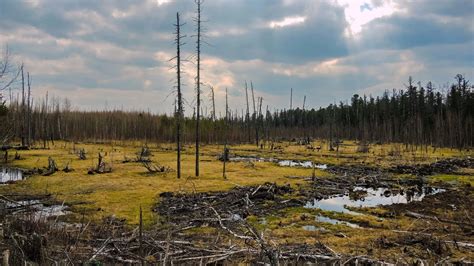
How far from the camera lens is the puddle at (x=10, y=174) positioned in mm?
21117

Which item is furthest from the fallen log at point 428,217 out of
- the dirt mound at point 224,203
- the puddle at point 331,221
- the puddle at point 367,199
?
the dirt mound at point 224,203

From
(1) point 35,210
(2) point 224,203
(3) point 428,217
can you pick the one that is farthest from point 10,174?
(3) point 428,217

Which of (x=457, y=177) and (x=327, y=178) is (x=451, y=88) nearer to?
(x=457, y=177)

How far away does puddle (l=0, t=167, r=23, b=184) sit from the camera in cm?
2112

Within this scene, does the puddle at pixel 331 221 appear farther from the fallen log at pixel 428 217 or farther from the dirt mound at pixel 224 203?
the fallen log at pixel 428 217

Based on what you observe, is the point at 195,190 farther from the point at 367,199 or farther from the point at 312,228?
the point at 367,199

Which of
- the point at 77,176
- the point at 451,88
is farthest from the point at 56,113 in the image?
the point at 451,88

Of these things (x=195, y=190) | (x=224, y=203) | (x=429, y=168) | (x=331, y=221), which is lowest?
(x=331, y=221)

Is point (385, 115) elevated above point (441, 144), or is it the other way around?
point (385, 115)

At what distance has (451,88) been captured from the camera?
62.1 m

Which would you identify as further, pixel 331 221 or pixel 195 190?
pixel 195 190

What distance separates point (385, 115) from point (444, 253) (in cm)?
6343

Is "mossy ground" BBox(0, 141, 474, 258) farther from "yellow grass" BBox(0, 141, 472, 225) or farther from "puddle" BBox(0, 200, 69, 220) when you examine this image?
"puddle" BBox(0, 200, 69, 220)

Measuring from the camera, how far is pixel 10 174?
916 inches
